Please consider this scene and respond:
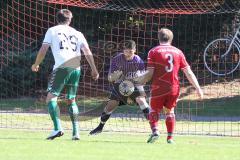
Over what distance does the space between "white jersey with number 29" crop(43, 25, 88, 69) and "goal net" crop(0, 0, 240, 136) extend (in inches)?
273

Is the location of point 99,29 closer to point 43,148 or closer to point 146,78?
point 146,78

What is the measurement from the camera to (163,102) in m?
11.2

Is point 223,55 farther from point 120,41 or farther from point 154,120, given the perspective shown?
point 154,120

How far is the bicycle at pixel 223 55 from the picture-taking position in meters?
21.2

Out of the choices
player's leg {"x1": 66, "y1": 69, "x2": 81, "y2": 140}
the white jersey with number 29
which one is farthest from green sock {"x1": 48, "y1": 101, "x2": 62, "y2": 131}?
the white jersey with number 29

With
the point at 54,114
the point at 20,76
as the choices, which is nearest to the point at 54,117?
the point at 54,114

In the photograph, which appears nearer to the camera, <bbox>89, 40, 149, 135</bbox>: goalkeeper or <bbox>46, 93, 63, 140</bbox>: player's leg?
<bbox>46, 93, 63, 140</bbox>: player's leg

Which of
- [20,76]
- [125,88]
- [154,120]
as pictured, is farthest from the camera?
[20,76]

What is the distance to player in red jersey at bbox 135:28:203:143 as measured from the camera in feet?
36.3

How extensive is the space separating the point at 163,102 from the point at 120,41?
10367mm

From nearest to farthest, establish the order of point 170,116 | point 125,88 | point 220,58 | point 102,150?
point 102,150 < point 170,116 < point 125,88 < point 220,58

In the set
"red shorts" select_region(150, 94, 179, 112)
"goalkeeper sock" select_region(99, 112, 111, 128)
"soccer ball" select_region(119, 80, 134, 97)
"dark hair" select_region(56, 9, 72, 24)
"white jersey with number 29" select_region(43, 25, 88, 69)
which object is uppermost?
"dark hair" select_region(56, 9, 72, 24)

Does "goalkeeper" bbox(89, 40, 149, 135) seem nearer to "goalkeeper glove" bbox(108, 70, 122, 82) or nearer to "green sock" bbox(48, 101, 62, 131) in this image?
"goalkeeper glove" bbox(108, 70, 122, 82)

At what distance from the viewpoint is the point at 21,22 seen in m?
22.2
